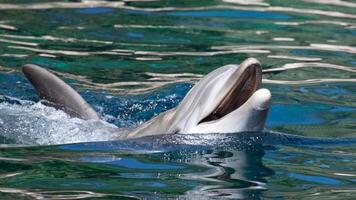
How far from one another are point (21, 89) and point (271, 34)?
149 inches

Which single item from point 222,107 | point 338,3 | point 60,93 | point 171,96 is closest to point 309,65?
point 171,96

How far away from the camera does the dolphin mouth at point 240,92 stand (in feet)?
20.4

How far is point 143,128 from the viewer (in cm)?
720

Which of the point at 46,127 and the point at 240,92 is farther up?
the point at 240,92

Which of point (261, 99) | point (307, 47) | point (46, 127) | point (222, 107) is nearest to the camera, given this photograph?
point (261, 99)

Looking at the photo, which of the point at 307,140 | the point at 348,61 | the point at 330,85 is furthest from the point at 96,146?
the point at 348,61

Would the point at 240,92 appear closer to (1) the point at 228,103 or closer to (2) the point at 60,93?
(1) the point at 228,103

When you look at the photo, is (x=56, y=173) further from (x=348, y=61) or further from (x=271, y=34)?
(x=271, y=34)

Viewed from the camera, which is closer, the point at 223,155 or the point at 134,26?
the point at 223,155

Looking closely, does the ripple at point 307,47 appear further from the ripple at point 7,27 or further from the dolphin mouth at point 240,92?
the dolphin mouth at point 240,92

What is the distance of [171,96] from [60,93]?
1567 mm

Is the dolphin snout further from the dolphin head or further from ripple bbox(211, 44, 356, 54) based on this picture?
ripple bbox(211, 44, 356, 54)

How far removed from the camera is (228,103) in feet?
21.1

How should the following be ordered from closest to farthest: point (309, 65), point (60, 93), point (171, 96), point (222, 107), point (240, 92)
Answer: point (240, 92), point (222, 107), point (60, 93), point (171, 96), point (309, 65)
